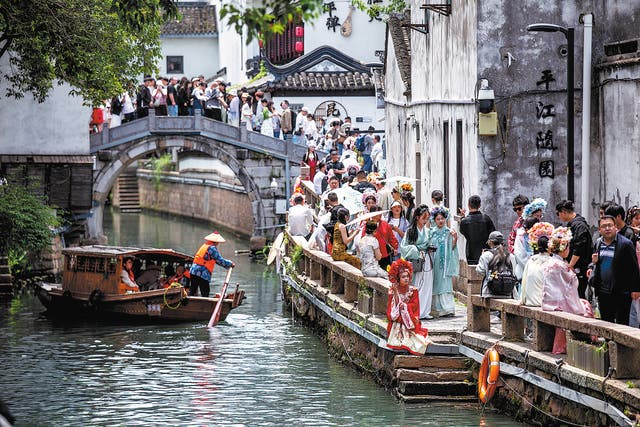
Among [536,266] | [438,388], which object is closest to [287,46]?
[438,388]

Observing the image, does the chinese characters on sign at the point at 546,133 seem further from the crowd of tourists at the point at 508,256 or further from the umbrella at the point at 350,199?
the umbrella at the point at 350,199

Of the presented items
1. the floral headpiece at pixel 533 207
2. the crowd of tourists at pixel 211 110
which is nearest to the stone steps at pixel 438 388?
the floral headpiece at pixel 533 207

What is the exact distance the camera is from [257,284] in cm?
3400

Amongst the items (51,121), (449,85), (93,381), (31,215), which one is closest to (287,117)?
(51,121)

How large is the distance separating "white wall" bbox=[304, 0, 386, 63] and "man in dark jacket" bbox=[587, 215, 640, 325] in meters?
40.4

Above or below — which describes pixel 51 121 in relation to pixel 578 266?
above

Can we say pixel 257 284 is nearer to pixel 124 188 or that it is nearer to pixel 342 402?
pixel 342 402

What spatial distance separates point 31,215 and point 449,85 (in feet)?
37.0

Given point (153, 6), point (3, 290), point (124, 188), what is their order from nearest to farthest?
point (153, 6) < point (3, 290) < point (124, 188)

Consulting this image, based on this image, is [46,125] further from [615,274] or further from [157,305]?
[615,274]

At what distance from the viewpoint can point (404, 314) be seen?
16.7 metres

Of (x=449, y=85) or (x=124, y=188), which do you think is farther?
(x=124, y=188)

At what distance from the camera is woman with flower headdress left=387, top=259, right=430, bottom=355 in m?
16.7

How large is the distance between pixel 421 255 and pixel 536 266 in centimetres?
301
